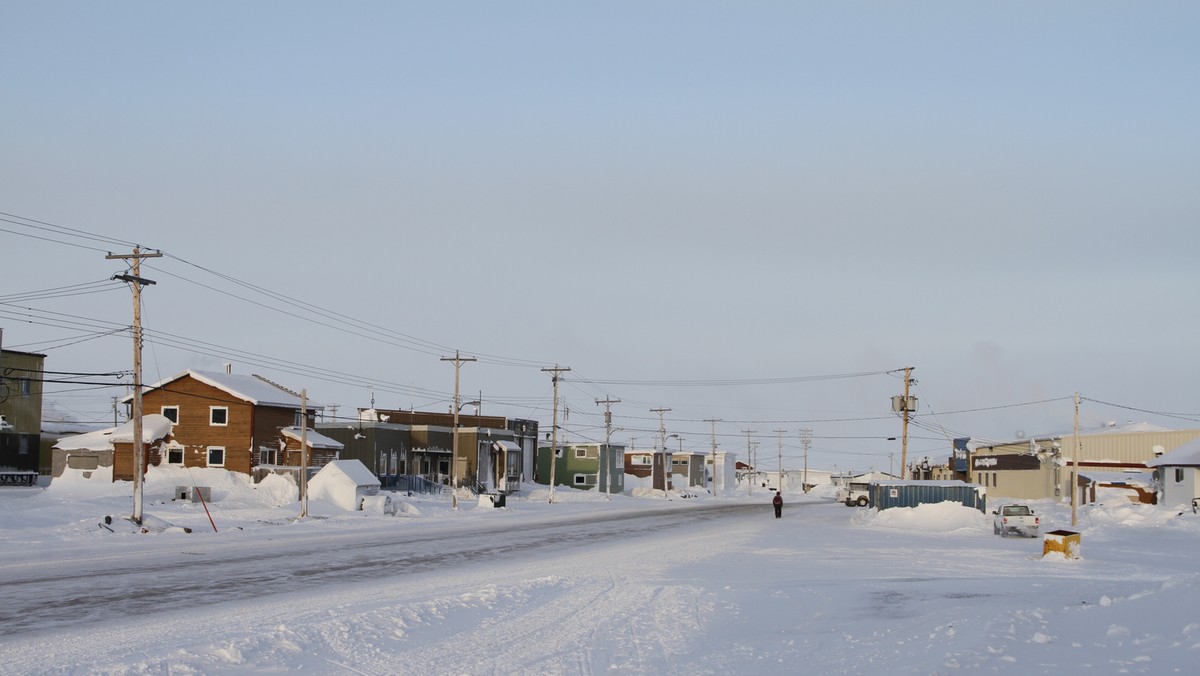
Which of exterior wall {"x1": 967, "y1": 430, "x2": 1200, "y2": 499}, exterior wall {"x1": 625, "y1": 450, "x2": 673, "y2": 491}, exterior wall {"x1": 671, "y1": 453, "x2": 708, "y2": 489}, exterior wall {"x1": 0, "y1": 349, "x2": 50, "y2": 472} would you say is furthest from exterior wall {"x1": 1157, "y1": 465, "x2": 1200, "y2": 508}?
exterior wall {"x1": 671, "y1": 453, "x2": 708, "y2": 489}

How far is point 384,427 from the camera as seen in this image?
85250 mm

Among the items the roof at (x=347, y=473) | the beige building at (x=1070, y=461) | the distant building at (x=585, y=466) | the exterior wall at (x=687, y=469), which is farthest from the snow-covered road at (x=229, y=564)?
the exterior wall at (x=687, y=469)

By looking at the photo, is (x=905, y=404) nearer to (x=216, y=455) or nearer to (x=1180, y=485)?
(x=1180, y=485)

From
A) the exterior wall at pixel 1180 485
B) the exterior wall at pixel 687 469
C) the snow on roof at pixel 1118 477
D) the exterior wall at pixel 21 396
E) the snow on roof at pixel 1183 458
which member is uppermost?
the exterior wall at pixel 21 396

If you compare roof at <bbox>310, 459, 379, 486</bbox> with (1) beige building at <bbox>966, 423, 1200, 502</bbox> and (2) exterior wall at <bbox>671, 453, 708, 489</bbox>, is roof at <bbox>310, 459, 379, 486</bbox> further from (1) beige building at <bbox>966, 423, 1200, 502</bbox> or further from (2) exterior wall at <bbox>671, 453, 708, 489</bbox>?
(2) exterior wall at <bbox>671, 453, 708, 489</bbox>

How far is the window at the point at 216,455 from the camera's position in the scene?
63.2m

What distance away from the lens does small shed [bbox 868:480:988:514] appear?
2394 inches

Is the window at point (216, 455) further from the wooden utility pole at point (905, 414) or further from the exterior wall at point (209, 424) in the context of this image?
the wooden utility pole at point (905, 414)

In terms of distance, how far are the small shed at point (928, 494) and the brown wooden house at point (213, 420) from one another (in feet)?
116

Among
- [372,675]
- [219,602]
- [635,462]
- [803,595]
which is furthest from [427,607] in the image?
[635,462]

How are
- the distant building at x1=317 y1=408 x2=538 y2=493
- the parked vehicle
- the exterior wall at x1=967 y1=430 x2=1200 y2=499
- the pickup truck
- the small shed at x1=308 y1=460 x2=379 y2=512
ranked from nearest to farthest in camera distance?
the pickup truck
the small shed at x1=308 y1=460 x2=379 y2=512
the distant building at x1=317 y1=408 x2=538 y2=493
the exterior wall at x1=967 y1=430 x2=1200 y2=499
the parked vehicle

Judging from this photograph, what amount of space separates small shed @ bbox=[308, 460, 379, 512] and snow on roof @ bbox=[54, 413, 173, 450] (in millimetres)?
11634

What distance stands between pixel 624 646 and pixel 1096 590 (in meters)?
12.3

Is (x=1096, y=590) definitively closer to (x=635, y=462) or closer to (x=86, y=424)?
(x=86, y=424)
